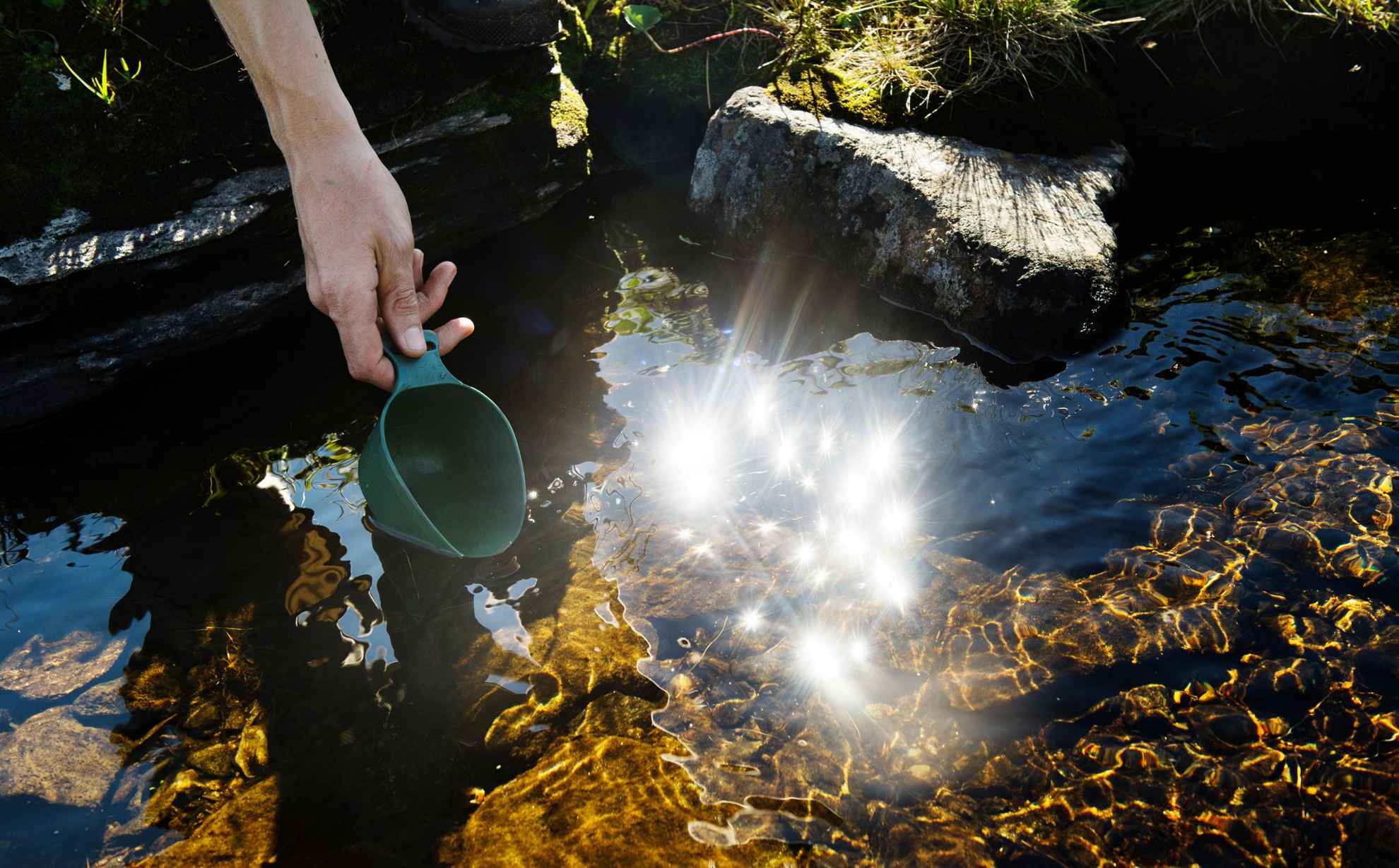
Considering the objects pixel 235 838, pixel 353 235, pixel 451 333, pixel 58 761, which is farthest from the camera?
pixel 451 333

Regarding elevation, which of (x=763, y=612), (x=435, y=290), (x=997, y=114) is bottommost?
(x=763, y=612)

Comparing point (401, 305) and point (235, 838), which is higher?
point (401, 305)

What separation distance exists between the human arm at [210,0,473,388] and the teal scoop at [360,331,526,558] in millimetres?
384

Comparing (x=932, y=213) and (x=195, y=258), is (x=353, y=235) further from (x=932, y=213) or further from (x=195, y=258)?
(x=932, y=213)

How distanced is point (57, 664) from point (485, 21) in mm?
3666

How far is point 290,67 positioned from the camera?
2227 millimetres

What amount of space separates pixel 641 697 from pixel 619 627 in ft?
0.94

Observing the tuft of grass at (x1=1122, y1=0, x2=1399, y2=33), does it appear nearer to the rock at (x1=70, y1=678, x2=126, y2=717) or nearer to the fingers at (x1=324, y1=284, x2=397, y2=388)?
the fingers at (x1=324, y1=284, x2=397, y2=388)

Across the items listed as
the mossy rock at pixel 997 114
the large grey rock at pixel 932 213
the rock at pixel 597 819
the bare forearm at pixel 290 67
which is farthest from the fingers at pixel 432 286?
the mossy rock at pixel 997 114

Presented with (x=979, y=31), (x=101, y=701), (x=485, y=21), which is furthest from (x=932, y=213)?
(x=101, y=701)

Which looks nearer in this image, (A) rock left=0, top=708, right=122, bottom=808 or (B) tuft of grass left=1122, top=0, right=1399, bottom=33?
(A) rock left=0, top=708, right=122, bottom=808

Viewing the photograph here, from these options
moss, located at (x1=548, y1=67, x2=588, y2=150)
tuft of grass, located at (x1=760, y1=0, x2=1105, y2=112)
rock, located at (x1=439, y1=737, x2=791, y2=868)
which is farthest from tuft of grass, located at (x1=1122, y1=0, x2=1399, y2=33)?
rock, located at (x1=439, y1=737, x2=791, y2=868)

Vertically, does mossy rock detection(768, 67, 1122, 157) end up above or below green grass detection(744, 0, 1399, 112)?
below

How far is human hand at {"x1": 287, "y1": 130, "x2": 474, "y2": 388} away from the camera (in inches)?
89.3
